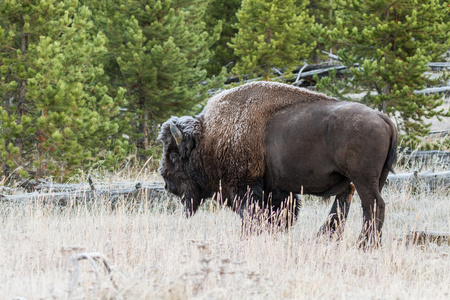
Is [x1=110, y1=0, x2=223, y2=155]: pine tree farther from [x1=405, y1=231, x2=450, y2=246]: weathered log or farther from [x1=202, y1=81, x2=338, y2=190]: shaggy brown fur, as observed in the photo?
[x1=405, y1=231, x2=450, y2=246]: weathered log

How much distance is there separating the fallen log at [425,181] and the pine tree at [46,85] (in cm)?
540

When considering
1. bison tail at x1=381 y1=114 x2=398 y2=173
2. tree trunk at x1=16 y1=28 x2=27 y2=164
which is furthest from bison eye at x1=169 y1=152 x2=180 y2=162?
tree trunk at x1=16 y1=28 x2=27 y2=164

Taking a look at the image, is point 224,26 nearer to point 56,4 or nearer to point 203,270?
point 56,4

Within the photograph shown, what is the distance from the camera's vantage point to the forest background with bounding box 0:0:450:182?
8.78m

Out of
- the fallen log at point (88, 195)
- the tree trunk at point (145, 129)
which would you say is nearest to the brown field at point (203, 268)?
the fallen log at point (88, 195)

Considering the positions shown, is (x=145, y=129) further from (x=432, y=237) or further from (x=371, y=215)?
(x=432, y=237)

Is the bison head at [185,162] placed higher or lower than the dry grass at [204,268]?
higher

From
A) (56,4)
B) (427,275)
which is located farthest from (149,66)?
(427,275)

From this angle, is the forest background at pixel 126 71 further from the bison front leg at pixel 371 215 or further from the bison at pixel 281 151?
the bison front leg at pixel 371 215

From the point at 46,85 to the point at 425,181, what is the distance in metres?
6.67

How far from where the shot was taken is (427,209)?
7.39 metres

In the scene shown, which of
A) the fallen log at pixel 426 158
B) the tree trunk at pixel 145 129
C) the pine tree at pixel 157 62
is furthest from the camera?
the tree trunk at pixel 145 129

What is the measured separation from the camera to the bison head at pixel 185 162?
6270 mm

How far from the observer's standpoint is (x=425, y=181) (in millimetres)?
8344
